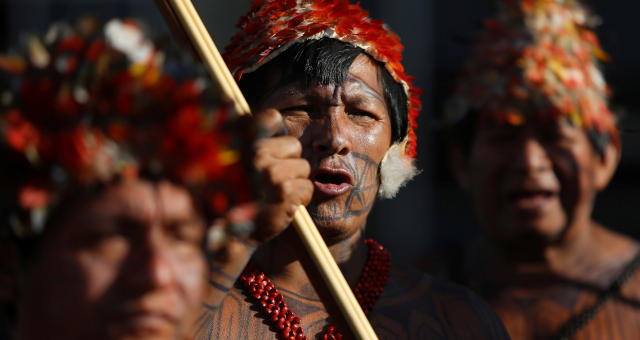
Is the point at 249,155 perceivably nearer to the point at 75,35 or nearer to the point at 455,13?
the point at 75,35

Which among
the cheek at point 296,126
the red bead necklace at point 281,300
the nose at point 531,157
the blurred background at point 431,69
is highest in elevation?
the cheek at point 296,126

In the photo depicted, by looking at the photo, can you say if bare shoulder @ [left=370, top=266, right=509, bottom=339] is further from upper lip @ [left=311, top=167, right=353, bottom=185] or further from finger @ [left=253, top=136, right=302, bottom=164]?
finger @ [left=253, top=136, right=302, bottom=164]

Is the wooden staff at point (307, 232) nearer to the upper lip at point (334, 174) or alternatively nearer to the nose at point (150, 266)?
the upper lip at point (334, 174)

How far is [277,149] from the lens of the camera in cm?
244

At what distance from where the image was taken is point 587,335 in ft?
15.8

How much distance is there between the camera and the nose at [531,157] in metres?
5.02

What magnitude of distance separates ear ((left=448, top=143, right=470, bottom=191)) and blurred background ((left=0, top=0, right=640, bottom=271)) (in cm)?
205

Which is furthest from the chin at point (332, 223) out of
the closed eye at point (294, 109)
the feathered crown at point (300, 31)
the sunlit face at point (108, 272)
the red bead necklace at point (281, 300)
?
the sunlit face at point (108, 272)

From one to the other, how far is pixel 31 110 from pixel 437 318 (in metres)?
1.63

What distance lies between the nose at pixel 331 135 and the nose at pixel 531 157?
2.22 m

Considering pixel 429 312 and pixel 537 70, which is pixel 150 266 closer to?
pixel 429 312

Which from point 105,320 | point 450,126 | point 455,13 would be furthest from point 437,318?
point 455,13

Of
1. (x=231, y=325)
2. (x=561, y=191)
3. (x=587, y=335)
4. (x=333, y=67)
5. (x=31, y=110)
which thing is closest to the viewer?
(x=31, y=110)

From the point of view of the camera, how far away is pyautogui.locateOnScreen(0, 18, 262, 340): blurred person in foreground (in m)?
1.97
